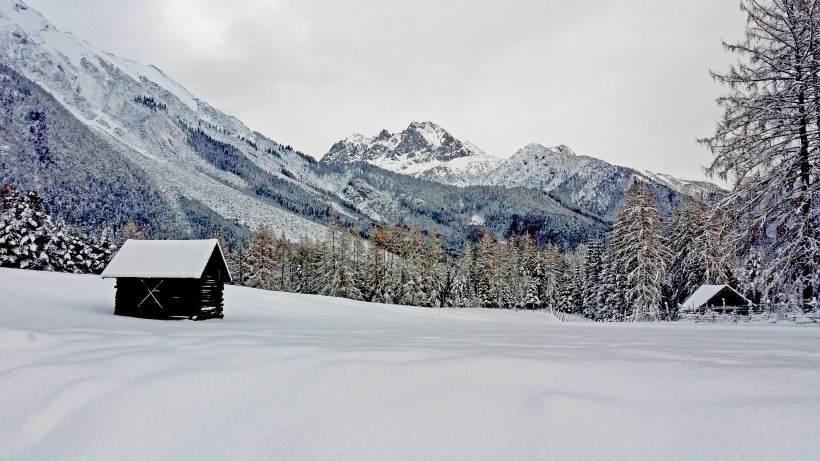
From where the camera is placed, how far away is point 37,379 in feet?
15.3

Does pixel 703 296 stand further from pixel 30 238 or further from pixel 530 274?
pixel 30 238

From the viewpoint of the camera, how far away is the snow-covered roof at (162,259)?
67.7 ft

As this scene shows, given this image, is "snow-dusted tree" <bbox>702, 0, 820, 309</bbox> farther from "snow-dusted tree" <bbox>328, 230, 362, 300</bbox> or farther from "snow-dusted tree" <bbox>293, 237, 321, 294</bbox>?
"snow-dusted tree" <bbox>293, 237, 321, 294</bbox>

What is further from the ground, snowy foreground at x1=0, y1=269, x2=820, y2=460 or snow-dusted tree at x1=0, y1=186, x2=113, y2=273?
snow-dusted tree at x1=0, y1=186, x2=113, y2=273

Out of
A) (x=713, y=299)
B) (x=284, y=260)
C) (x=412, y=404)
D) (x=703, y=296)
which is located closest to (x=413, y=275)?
(x=284, y=260)

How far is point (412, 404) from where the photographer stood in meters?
3.74

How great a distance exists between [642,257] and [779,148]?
924 inches

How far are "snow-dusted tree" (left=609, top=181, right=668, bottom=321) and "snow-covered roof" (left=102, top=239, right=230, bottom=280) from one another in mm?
30526

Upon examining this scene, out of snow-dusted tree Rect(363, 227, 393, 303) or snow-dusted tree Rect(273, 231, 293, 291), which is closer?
snow-dusted tree Rect(363, 227, 393, 303)

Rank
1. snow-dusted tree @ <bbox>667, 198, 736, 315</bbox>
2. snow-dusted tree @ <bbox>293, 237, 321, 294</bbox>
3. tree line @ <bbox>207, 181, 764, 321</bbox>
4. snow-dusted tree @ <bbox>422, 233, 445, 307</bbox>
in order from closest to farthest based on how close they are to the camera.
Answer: tree line @ <bbox>207, 181, 764, 321</bbox>
snow-dusted tree @ <bbox>667, 198, 736, 315</bbox>
snow-dusted tree @ <bbox>422, 233, 445, 307</bbox>
snow-dusted tree @ <bbox>293, 237, 321, 294</bbox>

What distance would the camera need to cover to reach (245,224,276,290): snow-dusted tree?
58028 mm

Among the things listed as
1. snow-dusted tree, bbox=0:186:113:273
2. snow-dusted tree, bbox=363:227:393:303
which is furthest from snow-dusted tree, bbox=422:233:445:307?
snow-dusted tree, bbox=0:186:113:273

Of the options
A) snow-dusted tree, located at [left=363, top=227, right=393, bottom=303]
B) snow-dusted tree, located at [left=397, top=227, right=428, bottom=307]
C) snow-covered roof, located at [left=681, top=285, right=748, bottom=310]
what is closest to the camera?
snow-covered roof, located at [left=681, top=285, right=748, bottom=310]

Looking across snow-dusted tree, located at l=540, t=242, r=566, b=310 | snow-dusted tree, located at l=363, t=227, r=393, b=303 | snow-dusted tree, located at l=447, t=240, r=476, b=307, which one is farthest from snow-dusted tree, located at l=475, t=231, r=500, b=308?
snow-dusted tree, located at l=363, t=227, r=393, b=303
